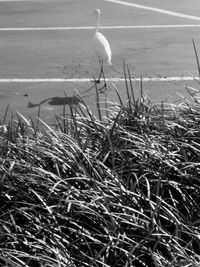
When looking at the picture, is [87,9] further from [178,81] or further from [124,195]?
[124,195]

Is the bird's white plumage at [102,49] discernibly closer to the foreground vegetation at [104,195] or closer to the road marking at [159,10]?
the road marking at [159,10]

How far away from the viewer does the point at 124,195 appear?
3.65 meters

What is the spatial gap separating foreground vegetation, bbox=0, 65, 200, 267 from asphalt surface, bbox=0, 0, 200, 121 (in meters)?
3.60

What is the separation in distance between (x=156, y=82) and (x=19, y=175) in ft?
17.9

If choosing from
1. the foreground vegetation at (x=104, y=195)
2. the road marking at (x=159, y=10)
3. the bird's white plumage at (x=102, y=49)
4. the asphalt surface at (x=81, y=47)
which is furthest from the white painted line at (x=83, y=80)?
the foreground vegetation at (x=104, y=195)

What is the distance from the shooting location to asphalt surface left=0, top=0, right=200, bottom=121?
8906 mm

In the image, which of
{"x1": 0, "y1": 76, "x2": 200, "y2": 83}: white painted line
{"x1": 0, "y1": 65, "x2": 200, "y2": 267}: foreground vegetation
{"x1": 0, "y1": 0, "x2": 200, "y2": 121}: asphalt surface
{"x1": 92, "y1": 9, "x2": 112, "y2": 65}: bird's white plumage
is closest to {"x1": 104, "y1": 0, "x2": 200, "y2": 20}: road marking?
{"x1": 0, "y1": 0, "x2": 200, "y2": 121}: asphalt surface

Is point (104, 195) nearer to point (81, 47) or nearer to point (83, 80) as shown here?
point (83, 80)

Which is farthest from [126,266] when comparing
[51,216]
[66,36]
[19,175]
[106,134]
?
[66,36]

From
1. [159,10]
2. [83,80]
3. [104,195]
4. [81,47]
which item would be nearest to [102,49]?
[83,80]

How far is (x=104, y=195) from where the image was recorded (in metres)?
3.55

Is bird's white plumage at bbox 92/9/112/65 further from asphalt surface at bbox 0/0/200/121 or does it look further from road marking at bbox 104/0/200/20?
road marking at bbox 104/0/200/20

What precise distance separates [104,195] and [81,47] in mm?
7549

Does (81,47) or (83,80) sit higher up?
(81,47)
